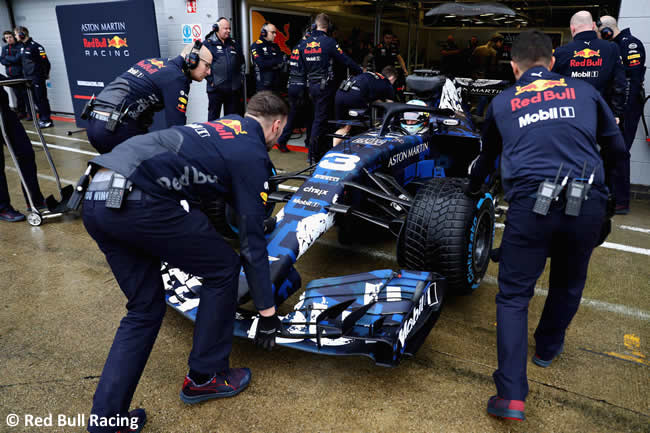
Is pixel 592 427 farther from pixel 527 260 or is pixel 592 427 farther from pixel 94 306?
pixel 94 306

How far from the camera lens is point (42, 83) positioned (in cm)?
1020

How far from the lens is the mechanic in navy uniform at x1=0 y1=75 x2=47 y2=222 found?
179 inches

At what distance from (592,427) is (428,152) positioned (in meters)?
2.82

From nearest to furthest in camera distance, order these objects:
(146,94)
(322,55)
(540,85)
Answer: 1. (540,85)
2. (146,94)
3. (322,55)

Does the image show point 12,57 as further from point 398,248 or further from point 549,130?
point 549,130

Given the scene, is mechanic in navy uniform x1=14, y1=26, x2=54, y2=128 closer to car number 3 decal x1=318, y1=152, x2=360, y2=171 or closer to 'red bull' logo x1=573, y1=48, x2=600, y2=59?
car number 3 decal x1=318, y1=152, x2=360, y2=171

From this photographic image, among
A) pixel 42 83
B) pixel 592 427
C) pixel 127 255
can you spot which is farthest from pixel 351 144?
pixel 42 83

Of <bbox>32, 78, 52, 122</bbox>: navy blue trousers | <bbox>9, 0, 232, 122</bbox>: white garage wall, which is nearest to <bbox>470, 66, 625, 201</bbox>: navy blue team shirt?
<bbox>9, 0, 232, 122</bbox>: white garage wall

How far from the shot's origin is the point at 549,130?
2.13 m

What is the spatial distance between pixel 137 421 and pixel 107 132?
2.36m

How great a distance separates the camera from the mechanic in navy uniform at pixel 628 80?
16.7 feet

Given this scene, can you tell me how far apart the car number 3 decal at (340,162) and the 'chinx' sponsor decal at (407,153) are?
406mm

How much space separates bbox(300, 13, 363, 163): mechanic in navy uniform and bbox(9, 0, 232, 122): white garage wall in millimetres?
2263

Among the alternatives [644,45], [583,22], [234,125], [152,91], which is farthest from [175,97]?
[644,45]
